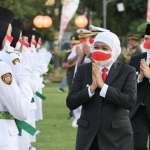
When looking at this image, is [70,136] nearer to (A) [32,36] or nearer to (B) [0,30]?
(A) [32,36]

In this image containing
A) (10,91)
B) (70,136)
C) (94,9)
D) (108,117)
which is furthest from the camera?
(94,9)

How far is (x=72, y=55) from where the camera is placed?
15.4 meters

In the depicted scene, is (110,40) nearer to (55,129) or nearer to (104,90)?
(104,90)

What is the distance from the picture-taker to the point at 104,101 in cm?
685

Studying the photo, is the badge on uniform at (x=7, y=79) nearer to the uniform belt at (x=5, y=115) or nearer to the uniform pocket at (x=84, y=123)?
the uniform belt at (x=5, y=115)

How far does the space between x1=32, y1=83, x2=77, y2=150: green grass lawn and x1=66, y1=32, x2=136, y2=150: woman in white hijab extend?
4.74m

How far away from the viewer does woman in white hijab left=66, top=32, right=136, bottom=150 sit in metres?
6.76

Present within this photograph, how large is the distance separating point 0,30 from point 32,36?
27.3 feet

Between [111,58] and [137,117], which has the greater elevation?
[111,58]


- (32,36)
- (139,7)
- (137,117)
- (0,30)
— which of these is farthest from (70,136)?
(139,7)

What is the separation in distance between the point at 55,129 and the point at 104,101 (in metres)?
7.56

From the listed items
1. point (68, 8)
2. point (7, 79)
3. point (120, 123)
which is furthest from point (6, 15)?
point (68, 8)

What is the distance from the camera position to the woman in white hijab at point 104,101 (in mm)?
6758

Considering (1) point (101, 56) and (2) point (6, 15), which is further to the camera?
(1) point (101, 56)
